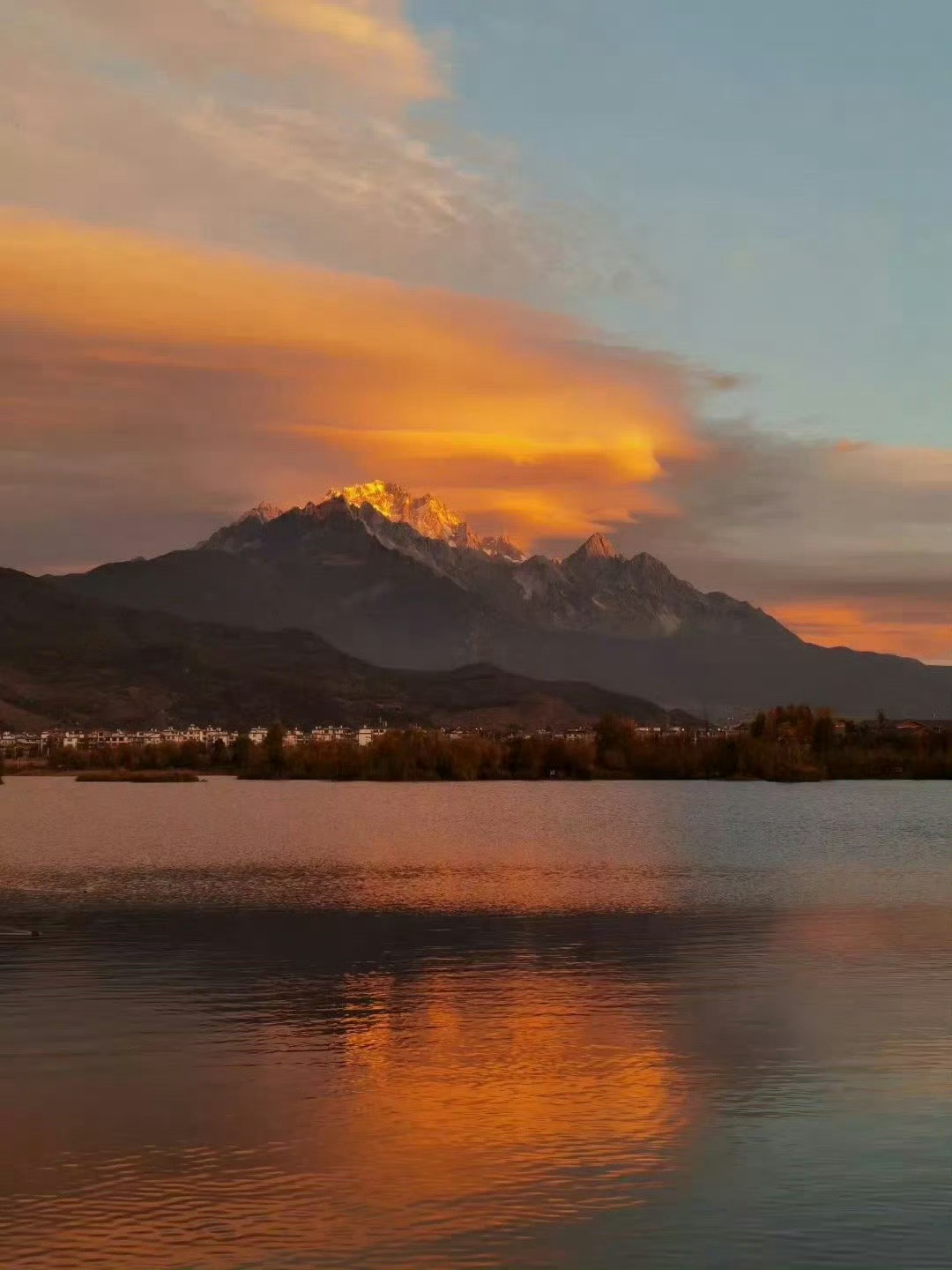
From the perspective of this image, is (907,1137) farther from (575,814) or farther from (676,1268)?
(575,814)

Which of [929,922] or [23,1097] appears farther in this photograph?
[929,922]

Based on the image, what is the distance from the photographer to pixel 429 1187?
25797 millimetres

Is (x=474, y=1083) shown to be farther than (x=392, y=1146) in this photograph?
Yes

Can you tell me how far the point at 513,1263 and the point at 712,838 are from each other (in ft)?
373

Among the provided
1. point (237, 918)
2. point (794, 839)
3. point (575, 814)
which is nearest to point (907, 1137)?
point (237, 918)

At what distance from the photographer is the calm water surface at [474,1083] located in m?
23.7

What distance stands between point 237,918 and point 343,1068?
3180 cm

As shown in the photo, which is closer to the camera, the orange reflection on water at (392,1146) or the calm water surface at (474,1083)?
the orange reflection on water at (392,1146)

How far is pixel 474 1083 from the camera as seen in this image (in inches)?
1323

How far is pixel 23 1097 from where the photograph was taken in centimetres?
3162

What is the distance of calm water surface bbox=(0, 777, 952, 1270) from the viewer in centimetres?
2366

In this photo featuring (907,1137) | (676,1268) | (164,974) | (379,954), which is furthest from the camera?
(379,954)

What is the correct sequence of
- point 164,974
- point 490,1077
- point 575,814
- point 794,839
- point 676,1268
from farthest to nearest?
point 575,814
point 794,839
point 164,974
point 490,1077
point 676,1268

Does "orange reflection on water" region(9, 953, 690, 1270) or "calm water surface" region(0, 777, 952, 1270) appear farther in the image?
"calm water surface" region(0, 777, 952, 1270)
